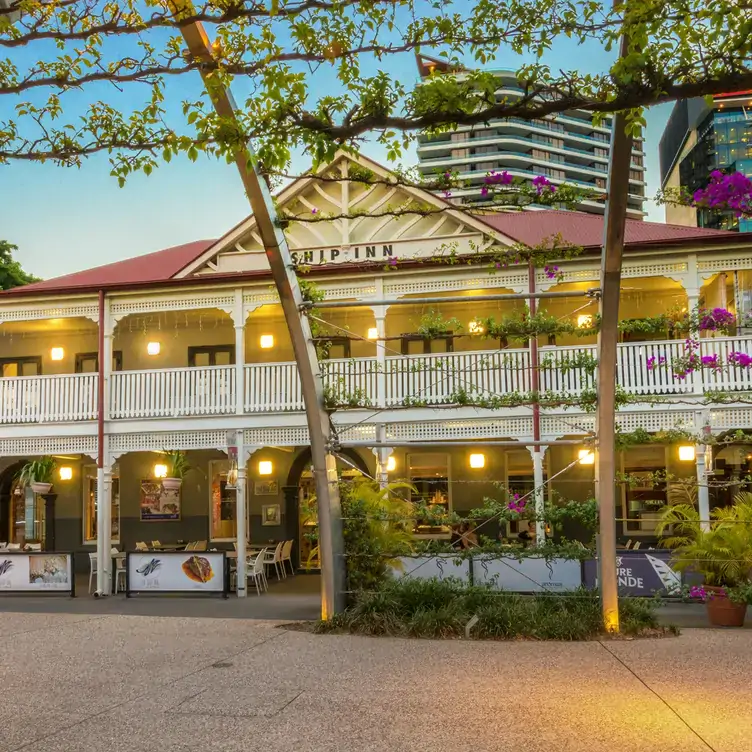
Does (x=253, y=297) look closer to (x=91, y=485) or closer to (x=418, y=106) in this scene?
(x=91, y=485)

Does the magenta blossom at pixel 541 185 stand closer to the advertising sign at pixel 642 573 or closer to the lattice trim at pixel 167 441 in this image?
the advertising sign at pixel 642 573

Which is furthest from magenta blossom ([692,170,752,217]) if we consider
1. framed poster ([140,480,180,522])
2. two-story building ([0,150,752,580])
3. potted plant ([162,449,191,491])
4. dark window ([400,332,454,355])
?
framed poster ([140,480,180,522])

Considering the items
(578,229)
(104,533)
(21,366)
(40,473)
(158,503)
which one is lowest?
(104,533)

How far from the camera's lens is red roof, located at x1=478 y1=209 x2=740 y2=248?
Result: 17266mm

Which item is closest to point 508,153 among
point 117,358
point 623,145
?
point 117,358

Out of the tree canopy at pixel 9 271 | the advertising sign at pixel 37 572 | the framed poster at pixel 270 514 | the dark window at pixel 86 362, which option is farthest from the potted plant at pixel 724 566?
the tree canopy at pixel 9 271

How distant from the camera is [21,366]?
2183 cm

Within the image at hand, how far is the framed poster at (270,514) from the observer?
67.4ft

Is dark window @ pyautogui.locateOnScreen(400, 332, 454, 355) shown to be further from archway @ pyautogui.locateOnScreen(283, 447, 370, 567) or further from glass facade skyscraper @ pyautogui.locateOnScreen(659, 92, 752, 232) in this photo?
glass facade skyscraper @ pyautogui.locateOnScreen(659, 92, 752, 232)

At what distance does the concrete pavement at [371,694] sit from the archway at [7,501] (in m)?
12.8

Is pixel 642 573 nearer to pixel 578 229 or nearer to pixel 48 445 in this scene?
pixel 578 229

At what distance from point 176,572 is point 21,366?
28.4 feet

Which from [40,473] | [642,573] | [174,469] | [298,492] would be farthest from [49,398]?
[642,573]

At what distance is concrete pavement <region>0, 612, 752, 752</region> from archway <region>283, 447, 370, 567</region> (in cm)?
996
